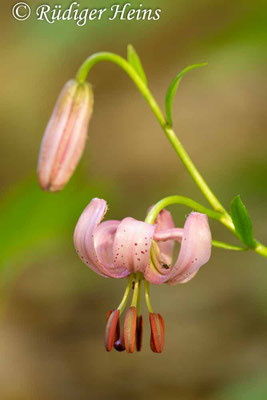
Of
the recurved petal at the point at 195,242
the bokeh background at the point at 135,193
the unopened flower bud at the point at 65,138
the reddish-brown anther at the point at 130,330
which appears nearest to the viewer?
the recurved petal at the point at 195,242

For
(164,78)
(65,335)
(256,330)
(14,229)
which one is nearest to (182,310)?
(256,330)

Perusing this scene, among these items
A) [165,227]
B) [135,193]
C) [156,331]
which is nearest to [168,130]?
[165,227]

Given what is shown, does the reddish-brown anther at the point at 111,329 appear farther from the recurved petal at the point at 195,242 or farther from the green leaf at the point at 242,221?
the green leaf at the point at 242,221

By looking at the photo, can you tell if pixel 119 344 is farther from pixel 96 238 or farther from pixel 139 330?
pixel 96 238

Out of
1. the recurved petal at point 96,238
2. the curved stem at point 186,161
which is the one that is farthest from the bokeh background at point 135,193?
the recurved petal at point 96,238

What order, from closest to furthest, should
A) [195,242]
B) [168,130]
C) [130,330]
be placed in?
[195,242] → [130,330] → [168,130]

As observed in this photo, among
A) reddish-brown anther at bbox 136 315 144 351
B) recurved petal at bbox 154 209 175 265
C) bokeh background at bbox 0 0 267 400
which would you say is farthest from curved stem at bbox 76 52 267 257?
bokeh background at bbox 0 0 267 400
